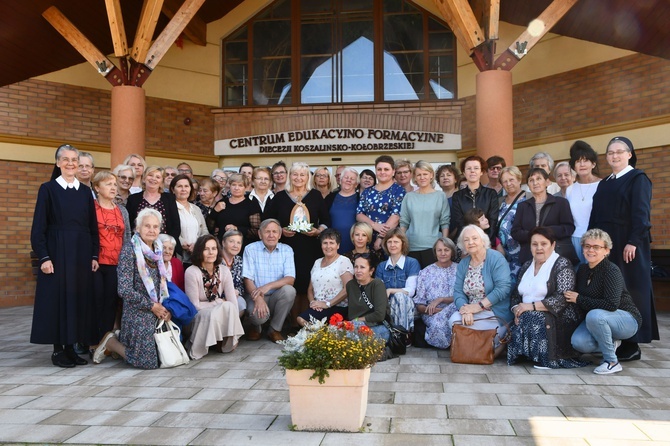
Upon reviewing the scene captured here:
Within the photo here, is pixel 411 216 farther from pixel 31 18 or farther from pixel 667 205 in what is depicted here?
pixel 31 18

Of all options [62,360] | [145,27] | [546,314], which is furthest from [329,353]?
[145,27]

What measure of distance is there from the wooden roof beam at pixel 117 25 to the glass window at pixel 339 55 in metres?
3.68

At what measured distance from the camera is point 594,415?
3.43 m

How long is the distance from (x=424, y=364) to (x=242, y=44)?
9064 mm

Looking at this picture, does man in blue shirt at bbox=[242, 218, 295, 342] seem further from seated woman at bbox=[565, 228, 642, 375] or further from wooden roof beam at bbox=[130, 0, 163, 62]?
wooden roof beam at bbox=[130, 0, 163, 62]

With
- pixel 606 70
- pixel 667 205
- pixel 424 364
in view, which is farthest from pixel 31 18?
pixel 667 205

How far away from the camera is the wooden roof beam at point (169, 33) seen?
343 inches

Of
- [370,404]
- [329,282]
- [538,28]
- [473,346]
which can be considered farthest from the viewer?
[538,28]

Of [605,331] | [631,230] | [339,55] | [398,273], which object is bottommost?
[605,331]

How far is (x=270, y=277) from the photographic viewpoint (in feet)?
20.3

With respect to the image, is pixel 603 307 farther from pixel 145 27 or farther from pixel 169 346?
pixel 145 27

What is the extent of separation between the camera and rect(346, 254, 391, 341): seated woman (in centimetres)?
527

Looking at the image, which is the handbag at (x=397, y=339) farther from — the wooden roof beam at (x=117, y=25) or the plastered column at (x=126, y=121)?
the wooden roof beam at (x=117, y=25)

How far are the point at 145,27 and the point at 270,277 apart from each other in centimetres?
445
